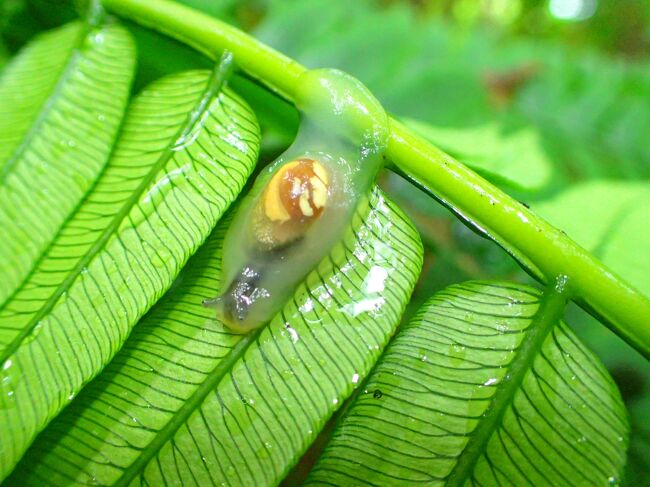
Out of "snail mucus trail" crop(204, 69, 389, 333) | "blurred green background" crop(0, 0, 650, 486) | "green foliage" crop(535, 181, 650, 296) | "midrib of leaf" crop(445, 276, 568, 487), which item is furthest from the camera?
"blurred green background" crop(0, 0, 650, 486)

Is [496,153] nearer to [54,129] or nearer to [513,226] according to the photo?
[513,226]

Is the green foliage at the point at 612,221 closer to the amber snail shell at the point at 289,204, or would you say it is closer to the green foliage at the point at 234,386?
the green foliage at the point at 234,386

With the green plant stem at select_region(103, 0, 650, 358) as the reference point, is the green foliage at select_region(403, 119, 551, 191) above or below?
above


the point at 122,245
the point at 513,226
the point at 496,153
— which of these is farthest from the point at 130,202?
the point at 496,153

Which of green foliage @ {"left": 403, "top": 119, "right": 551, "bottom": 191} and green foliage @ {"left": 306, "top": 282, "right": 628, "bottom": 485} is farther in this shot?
green foliage @ {"left": 403, "top": 119, "right": 551, "bottom": 191}

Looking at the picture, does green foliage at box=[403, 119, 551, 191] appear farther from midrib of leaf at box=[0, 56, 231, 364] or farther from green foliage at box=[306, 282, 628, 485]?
midrib of leaf at box=[0, 56, 231, 364]

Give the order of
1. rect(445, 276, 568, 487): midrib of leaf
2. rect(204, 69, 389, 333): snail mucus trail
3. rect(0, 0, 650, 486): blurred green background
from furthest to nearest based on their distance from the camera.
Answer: rect(0, 0, 650, 486): blurred green background
rect(204, 69, 389, 333): snail mucus trail
rect(445, 276, 568, 487): midrib of leaf

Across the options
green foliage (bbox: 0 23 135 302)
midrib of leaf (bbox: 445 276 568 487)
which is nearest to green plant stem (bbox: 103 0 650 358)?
midrib of leaf (bbox: 445 276 568 487)
